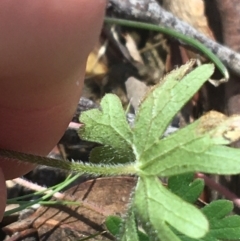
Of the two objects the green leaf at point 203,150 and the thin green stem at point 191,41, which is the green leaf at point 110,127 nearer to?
the green leaf at point 203,150

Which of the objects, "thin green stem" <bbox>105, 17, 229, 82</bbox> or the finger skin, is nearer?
the finger skin

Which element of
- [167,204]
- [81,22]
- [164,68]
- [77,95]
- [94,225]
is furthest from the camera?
[164,68]

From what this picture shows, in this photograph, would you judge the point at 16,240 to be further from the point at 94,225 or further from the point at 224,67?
the point at 224,67

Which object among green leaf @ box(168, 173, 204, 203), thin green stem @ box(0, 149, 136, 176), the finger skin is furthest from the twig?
thin green stem @ box(0, 149, 136, 176)

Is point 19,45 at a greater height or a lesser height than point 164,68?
greater

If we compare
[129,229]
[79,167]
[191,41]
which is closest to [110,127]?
[79,167]

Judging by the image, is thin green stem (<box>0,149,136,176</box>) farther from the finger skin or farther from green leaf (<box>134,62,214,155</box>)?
the finger skin

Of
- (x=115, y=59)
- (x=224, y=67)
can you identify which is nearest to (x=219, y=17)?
(x=224, y=67)
